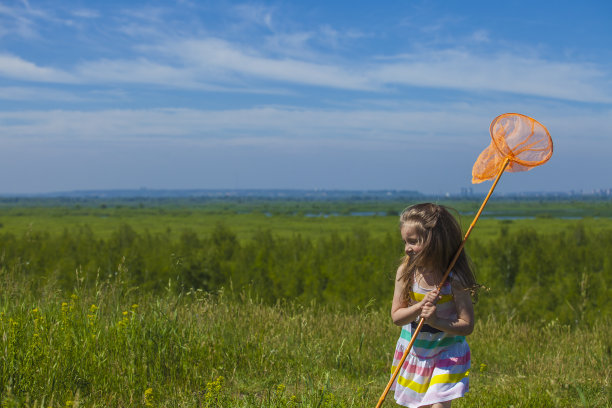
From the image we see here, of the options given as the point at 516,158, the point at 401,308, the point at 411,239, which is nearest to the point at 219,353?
the point at 401,308

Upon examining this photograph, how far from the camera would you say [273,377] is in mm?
5031

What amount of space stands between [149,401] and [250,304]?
3.12 m

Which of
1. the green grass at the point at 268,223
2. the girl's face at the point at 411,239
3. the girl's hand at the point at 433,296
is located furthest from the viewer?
the green grass at the point at 268,223

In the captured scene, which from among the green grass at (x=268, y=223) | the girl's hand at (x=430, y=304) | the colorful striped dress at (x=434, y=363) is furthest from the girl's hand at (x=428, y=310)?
the green grass at (x=268, y=223)

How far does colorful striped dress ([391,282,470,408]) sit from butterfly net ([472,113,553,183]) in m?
0.90

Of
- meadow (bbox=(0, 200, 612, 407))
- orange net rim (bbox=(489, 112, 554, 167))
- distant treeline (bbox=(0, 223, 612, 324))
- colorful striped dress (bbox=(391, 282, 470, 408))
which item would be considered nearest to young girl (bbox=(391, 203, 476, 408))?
colorful striped dress (bbox=(391, 282, 470, 408))

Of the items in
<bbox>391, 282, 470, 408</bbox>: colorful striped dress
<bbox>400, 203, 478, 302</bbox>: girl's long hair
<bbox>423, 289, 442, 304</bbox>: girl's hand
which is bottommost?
<bbox>391, 282, 470, 408</bbox>: colorful striped dress

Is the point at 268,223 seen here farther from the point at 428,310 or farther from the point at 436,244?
the point at 428,310

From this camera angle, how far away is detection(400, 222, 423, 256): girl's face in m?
3.28

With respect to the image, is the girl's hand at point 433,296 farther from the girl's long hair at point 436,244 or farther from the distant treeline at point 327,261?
the distant treeline at point 327,261

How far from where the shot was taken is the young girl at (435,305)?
3.19 meters

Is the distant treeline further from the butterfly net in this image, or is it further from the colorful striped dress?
the butterfly net

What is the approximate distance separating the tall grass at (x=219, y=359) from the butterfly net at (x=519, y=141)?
4.66 feet

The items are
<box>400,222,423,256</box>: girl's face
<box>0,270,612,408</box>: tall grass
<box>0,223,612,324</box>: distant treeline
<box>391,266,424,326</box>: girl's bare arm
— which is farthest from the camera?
<box>0,223,612,324</box>: distant treeline
